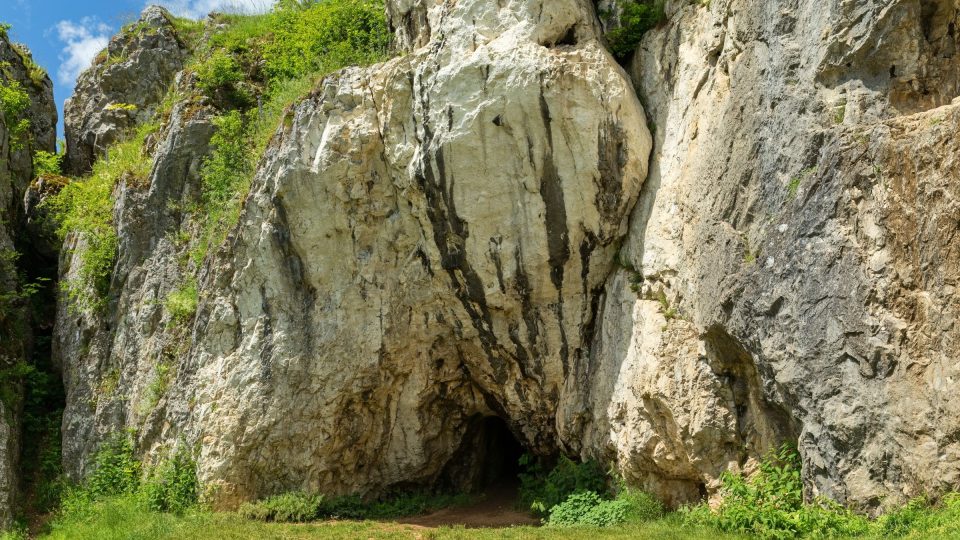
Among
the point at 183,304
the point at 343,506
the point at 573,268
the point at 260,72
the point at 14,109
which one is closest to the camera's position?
the point at 573,268

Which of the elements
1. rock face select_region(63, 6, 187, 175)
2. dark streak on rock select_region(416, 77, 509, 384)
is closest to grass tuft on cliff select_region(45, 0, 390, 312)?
rock face select_region(63, 6, 187, 175)

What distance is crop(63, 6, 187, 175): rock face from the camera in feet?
69.0

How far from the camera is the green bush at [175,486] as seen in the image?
13055 millimetres

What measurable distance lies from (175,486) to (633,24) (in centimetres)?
1095

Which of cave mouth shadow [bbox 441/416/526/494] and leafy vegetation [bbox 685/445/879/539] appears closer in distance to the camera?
leafy vegetation [bbox 685/445/879/539]

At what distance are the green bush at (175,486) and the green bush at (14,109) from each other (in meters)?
10.6

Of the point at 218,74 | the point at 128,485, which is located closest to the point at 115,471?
the point at 128,485

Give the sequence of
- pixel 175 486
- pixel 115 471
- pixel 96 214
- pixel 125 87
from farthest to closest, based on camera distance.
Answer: pixel 125 87 < pixel 96 214 < pixel 115 471 < pixel 175 486

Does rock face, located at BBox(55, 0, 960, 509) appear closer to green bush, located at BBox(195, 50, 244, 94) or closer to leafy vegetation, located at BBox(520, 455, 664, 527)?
leafy vegetation, located at BBox(520, 455, 664, 527)

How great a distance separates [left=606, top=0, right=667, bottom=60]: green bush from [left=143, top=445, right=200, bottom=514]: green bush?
10.1 m

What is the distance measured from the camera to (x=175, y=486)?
43.4 ft

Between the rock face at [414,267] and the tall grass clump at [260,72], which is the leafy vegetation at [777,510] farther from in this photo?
the tall grass clump at [260,72]

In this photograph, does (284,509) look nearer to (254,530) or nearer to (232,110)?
(254,530)

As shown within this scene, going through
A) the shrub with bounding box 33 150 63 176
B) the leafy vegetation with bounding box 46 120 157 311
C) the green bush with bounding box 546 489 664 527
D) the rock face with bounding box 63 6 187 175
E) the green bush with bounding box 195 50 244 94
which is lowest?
the green bush with bounding box 546 489 664 527
